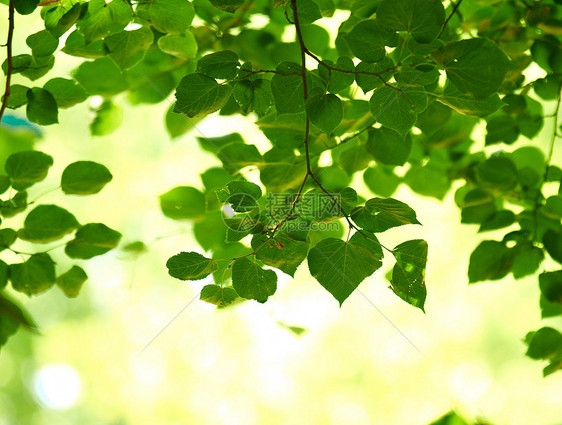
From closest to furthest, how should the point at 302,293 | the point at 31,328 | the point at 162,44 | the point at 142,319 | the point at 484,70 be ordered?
the point at 31,328, the point at 484,70, the point at 162,44, the point at 302,293, the point at 142,319

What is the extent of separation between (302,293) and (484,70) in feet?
6.32

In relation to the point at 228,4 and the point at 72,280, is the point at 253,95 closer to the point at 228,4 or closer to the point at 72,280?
the point at 228,4

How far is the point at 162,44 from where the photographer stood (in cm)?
52

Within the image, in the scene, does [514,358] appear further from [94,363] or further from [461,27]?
[461,27]

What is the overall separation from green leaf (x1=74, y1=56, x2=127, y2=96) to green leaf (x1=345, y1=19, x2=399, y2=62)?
1.16ft

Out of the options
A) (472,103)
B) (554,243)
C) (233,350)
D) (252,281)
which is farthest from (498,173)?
(233,350)

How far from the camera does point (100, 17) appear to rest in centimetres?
46

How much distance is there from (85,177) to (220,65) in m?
0.23

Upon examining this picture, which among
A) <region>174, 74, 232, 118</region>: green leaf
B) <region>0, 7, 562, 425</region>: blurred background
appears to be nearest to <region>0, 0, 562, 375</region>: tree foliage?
<region>174, 74, 232, 118</region>: green leaf

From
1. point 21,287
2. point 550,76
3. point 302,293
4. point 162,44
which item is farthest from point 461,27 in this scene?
point 302,293

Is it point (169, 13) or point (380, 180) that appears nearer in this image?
point (169, 13)

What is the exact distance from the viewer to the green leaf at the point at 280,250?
0.40 m

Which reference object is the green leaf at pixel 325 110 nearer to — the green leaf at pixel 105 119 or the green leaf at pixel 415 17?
the green leaf at pixel 415 17

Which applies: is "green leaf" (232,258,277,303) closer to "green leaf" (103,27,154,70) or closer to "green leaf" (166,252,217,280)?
"green leaf" (166,252,217,280)
